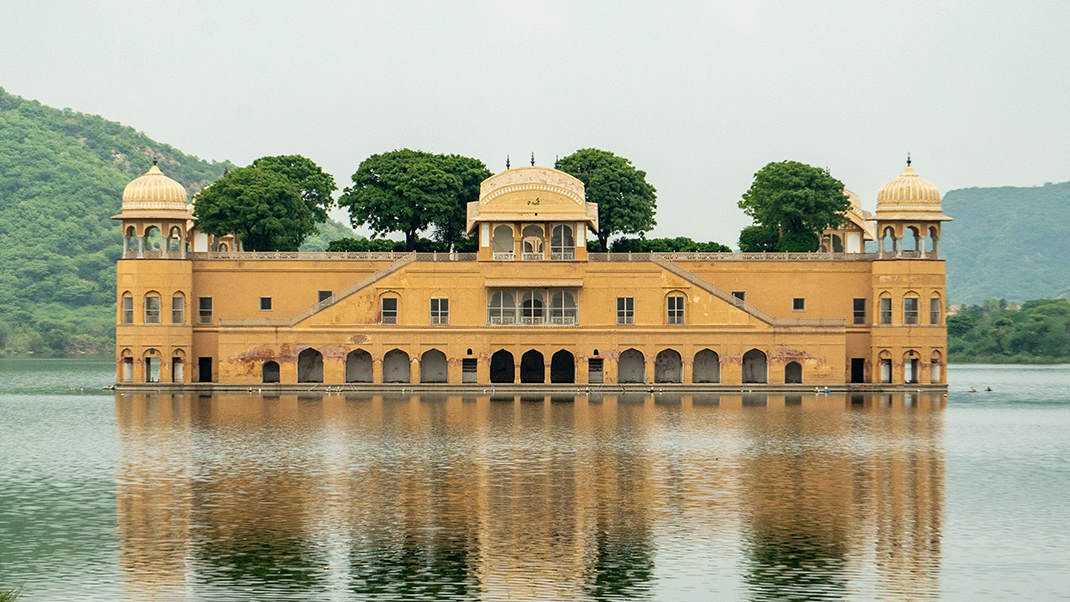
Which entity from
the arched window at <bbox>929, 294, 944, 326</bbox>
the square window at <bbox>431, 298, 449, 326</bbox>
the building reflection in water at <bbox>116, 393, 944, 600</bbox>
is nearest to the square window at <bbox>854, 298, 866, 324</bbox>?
the arched window at <bbox>929, 294, 944, 326</bbox>

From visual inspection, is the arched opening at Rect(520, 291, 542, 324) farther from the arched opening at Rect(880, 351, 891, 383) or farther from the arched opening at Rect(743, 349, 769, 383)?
the arched opening at Rect(880, 351, 891, 383)

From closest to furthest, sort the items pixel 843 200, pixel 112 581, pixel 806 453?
1. pixel 112 581
2. pixel 806 453
3. pixel 843 200

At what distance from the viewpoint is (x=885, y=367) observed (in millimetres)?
70188

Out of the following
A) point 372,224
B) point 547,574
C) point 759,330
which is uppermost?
point 372,224

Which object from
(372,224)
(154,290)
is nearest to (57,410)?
(154,290)

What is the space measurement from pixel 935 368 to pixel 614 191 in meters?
19.5

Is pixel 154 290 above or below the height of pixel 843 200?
below

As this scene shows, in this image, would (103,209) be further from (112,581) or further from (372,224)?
(112,581)

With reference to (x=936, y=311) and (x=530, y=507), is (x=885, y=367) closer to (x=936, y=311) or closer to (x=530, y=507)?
(x=936, y=311)

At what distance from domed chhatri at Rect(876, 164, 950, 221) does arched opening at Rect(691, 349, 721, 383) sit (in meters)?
10.5

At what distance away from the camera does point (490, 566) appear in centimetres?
2217

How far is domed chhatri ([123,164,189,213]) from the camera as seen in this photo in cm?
7000

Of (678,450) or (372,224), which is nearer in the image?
(678,450)

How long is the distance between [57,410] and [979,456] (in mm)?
33758
